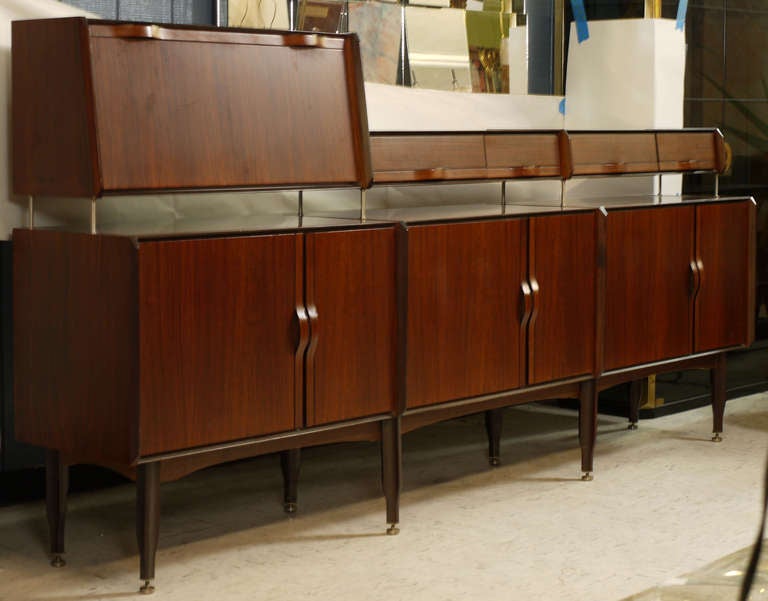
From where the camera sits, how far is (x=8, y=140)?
3.36 meters

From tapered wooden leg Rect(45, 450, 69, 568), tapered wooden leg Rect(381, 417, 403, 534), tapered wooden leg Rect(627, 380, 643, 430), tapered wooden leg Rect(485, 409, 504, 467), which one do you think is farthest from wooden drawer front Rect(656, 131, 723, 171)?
tapered wooden leg Rect(45, 450, 69, 568)

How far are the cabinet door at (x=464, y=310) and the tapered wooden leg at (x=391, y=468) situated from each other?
0.10 metres

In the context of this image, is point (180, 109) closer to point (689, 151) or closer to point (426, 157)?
point (426, 157)

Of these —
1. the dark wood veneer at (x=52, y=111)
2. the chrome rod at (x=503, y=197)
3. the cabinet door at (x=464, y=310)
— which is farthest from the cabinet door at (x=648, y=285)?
the dark wood veneer at (x=52, y=111)

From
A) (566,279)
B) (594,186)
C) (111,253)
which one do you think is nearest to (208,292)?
(111,253)

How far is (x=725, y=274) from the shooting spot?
4758 millimetres

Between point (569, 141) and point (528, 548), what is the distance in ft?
5.10

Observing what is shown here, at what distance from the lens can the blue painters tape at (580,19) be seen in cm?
500

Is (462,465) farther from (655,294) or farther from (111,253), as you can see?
(111,253)

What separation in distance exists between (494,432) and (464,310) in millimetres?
766

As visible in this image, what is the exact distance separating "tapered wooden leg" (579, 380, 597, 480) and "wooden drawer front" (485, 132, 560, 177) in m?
0.76

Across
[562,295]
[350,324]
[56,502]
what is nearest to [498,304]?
[562,295]

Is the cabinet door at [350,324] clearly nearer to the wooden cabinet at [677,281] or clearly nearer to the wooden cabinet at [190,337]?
the wooden cabinet at [190,337]

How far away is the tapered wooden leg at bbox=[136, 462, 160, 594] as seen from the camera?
305 centimetres
